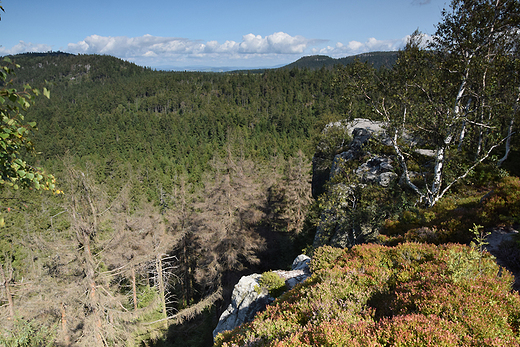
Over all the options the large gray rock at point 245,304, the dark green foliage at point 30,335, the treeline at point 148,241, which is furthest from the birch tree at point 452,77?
the dark green foliage at point 30,335

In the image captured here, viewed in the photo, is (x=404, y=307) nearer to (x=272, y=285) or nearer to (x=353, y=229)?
(x=272, y=285)

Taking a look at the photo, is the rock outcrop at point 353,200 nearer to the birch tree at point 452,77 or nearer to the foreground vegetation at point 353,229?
the foreground vegetation at point 353,229

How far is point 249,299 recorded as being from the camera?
29.2 ft

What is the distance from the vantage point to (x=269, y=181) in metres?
29.5

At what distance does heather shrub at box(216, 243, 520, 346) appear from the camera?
3.24 m

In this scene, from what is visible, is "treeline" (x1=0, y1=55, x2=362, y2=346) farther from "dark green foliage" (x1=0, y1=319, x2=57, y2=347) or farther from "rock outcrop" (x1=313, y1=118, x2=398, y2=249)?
"rock outcrop" (x1=313, y1=118, x2=398, y2=249)

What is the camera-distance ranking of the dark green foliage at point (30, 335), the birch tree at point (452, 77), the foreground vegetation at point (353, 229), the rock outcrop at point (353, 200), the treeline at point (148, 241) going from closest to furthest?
the foreground vegetation at point (353, 229) < the treeline at point (148, 241) < the birch tree at point (452, 77) < the dark green foliage at point (30, 335) < the rock outcrop at point (353, 200)

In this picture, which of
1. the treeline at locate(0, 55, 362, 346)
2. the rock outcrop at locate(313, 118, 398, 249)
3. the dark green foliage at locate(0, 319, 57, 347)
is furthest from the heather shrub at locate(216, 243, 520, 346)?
the dark green foliage at locate(0, 319, 57, 347)

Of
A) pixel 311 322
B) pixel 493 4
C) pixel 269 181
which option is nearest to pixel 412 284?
pixel 311 322

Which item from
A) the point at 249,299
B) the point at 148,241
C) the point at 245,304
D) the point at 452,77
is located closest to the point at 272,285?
the point at 249,299

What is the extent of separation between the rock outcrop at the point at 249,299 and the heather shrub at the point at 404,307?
304 centimetres

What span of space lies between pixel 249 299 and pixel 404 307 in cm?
605

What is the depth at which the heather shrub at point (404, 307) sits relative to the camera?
10.6 ft

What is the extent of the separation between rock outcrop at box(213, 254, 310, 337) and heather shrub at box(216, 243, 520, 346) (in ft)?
9.99
